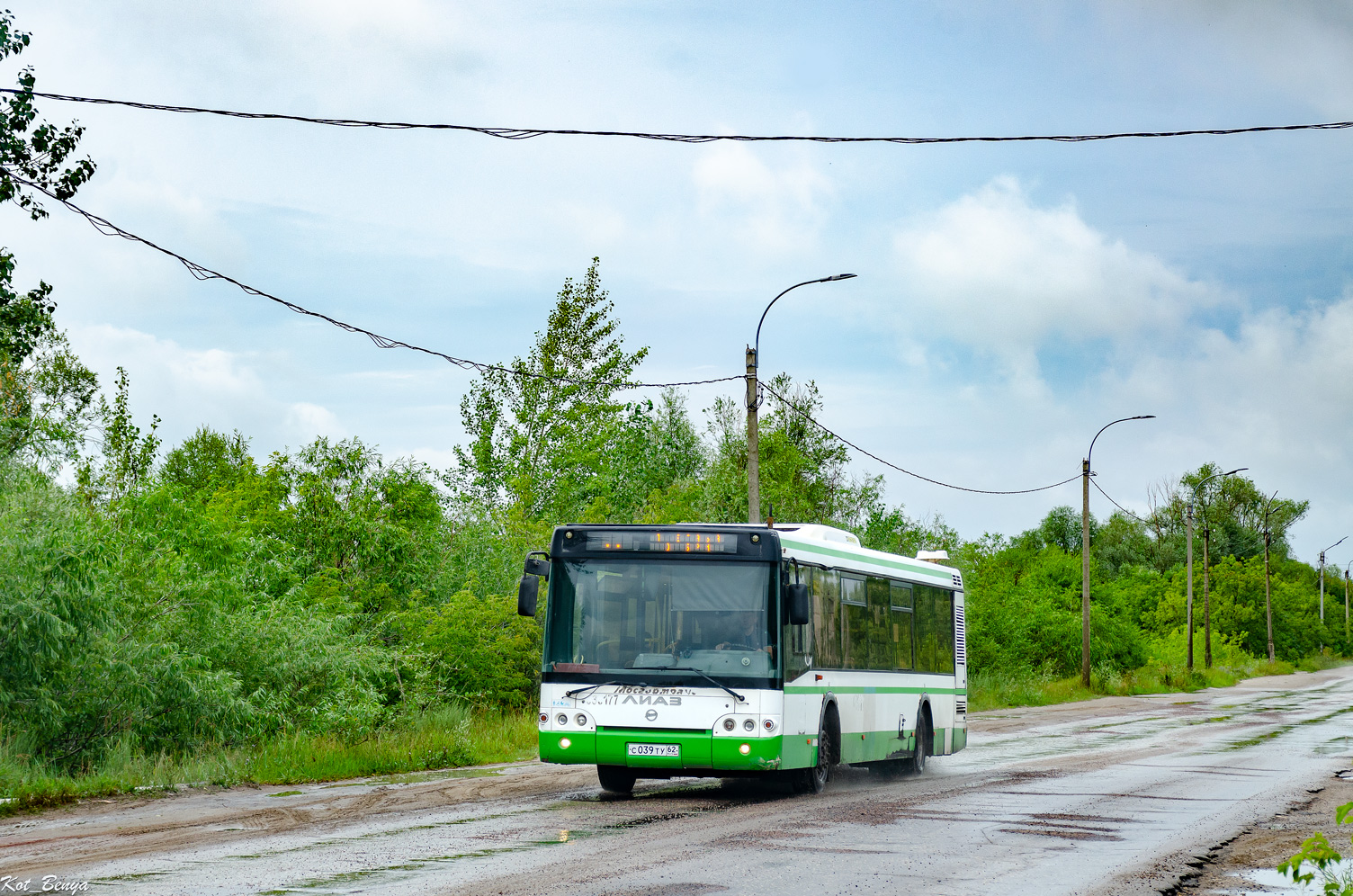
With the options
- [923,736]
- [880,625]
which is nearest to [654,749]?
[880,625]

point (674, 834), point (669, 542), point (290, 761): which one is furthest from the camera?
point (290, 761)

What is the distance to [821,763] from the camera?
604 inches

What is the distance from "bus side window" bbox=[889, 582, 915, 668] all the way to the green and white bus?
2183 mm

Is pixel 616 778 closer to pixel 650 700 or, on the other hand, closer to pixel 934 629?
pixel 650 700

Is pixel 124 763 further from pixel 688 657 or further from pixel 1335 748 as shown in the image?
pixel 1335 748

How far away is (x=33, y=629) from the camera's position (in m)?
15.4

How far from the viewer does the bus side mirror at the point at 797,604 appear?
13.9 m

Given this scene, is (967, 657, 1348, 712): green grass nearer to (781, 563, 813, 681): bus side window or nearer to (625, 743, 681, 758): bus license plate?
(781, 563, 813, 681): bus side window

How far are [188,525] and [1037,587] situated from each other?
136ft

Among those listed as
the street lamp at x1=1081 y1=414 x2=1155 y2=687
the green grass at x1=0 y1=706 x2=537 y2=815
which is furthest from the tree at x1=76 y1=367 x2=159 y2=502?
the street lamp at x1=1081 y1=414 x2=1155 y2=687

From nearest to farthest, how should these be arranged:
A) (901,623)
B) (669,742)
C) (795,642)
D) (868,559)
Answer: (669,742) → (795,642) → (868,559) → (901,623)

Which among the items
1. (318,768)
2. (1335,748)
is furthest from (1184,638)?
(318,768)

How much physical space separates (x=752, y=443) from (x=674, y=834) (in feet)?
49.2

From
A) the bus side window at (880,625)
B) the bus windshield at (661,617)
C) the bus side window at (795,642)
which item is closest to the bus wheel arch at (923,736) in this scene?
the bus side window at (880,625)
